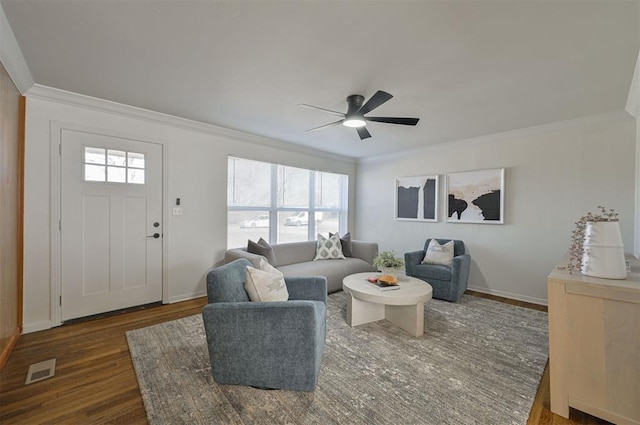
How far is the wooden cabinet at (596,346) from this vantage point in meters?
1.48

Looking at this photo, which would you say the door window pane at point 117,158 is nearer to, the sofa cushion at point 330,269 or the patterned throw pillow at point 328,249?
the sofa cushion at point 330,269

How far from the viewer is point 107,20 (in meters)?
1.71

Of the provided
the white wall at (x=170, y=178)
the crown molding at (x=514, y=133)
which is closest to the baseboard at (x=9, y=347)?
the white wall at (x=170, y=178)

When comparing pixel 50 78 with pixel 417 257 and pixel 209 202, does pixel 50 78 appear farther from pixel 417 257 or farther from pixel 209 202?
pixel 417 257

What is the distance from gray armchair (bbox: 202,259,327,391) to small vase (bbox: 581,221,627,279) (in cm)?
175

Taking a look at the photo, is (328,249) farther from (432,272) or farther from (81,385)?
(81,385)

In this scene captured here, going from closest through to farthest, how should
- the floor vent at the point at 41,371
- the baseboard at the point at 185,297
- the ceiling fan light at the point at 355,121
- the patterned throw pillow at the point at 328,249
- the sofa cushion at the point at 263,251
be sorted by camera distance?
the floor vent at the point at 41,371 < the ceiling fan light at the point at 355,121 < the baseboard at the point at 185,297 < the sofa cushion at the point at 263,251 < the patterned throw pillow at the point at 328,249

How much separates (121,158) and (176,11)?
2.21 meters

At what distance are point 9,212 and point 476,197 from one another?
5.40 m

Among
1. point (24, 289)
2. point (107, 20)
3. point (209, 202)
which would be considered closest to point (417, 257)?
point (209, 202)

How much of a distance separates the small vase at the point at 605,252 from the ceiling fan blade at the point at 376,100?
1640 millimetres

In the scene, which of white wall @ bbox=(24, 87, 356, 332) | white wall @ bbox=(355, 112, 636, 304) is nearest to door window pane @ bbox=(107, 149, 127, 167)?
white wall @ bbox=(24, 87, 356, 332)

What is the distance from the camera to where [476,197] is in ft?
13.7

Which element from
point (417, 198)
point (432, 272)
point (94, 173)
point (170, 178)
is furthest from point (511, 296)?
point (94, 173)
